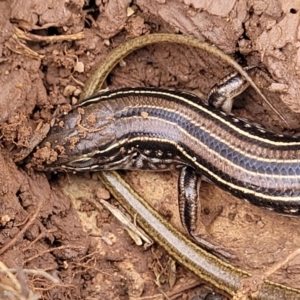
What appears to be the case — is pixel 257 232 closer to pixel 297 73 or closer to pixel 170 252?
pixel 170 252

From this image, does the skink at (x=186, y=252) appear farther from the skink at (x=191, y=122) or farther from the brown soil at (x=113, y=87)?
the brown soil at (x=113, y=87)

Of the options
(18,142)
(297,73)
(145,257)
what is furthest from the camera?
(145,257)

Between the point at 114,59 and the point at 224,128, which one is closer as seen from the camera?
the point at 224,128

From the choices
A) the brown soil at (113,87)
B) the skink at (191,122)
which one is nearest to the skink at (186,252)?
the skink at (191,122)

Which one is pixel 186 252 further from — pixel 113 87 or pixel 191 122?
pixel 113 87

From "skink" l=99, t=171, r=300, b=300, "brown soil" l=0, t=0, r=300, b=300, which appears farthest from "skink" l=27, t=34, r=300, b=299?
"brown soil" l=0, t=0, r=300, b=300

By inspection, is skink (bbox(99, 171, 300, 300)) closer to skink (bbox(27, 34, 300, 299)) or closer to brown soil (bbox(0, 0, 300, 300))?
skink (bbox(27, 34, 300, 299))

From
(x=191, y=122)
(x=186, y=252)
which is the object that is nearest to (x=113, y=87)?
(x=191, y=122)

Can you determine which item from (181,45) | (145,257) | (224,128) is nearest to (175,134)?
(224,128)
